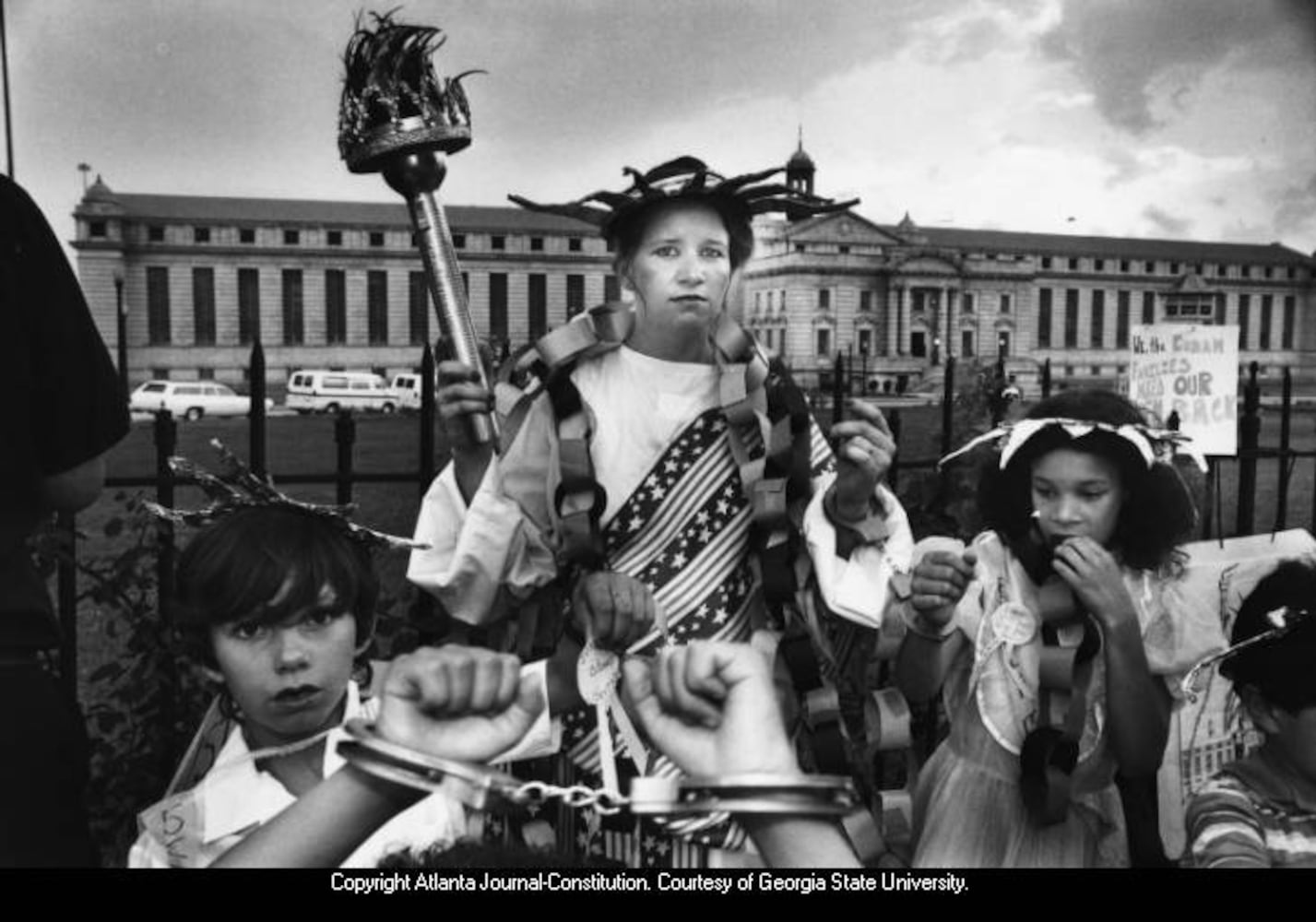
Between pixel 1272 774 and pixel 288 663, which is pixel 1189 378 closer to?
pixel 1272 774

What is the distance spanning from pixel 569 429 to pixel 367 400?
819mm

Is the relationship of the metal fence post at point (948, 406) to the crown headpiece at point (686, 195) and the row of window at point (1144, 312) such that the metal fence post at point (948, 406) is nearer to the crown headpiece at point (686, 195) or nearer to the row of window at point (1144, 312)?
the row of window at point (1144, 312)

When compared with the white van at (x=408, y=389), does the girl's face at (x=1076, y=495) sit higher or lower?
lower

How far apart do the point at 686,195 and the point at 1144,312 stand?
1263 millimetres

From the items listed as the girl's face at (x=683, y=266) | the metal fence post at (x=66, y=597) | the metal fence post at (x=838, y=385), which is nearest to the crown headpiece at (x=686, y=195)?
the girl's face at (x=683, y=266)

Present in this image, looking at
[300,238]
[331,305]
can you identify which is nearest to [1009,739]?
[331,305]

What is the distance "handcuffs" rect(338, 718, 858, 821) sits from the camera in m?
0.95

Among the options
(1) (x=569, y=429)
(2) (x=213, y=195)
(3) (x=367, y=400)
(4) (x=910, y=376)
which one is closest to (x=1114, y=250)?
(4) (x=910, y=376)

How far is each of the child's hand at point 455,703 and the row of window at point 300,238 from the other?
110 centimetres

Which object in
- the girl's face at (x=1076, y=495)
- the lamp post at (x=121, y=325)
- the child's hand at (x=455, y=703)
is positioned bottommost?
the child's hand at (x=455, y=703)

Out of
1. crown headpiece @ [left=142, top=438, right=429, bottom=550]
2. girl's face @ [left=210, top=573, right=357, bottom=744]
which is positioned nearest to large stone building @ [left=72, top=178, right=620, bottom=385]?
crown headpiece @ [left=142, top=438, right=429, bottom=550]

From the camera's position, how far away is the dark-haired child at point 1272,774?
166 centimetres

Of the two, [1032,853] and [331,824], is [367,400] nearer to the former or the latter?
[331,824]

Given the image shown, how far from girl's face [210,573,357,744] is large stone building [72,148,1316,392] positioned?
0.73m
